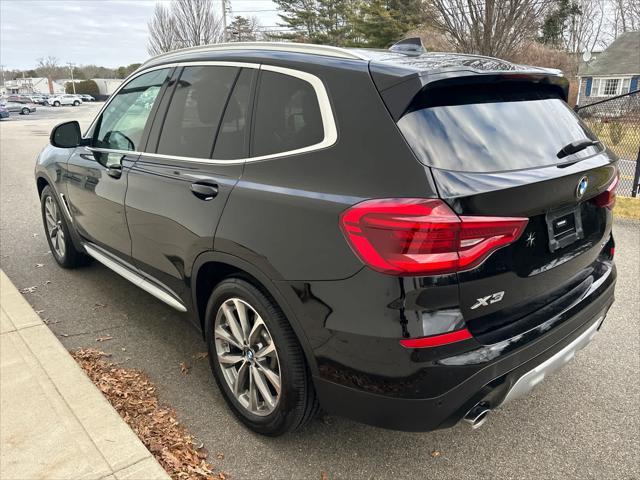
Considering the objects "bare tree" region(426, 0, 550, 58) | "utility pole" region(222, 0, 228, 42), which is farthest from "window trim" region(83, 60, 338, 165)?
"utility pole" region(222, 0, 228, 42)

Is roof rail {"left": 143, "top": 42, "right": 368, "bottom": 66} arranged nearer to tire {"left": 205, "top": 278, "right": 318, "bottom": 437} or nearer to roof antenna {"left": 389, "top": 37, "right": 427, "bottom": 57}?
roof antenna {"left": 389, "top": 37, "right": 427, "bottom": 57}

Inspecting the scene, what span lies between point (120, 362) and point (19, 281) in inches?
81.3

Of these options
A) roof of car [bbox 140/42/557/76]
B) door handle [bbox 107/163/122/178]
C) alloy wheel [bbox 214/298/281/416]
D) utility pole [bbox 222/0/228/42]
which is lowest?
alloy wheel [bbox 214/298/281/416]

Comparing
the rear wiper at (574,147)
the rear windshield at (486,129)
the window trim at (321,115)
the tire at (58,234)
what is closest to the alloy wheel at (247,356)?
the window trim at (321,115)

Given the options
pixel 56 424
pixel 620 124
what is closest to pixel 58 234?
pixel 56 424

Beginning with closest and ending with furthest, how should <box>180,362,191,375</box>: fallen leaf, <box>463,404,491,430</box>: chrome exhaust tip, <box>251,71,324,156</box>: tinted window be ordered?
<box>463,404,491,430</box>: chrome exhaust tip, <box>251,71,324,156</box>: tinted window, <box>180,362,191,375</box>: fallen leaf

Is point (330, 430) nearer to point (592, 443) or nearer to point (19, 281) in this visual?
point (592, 443)

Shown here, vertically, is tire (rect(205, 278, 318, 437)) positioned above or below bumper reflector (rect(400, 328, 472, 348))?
below

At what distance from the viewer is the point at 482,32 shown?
11.2m

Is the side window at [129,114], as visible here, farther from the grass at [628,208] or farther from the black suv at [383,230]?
the grass at [628,208]

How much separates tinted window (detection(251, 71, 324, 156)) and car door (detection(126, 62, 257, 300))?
11 cm

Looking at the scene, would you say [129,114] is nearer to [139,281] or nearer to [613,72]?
[139,281]

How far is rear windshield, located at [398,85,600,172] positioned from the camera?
1.99 metres

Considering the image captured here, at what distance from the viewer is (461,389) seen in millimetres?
1959
